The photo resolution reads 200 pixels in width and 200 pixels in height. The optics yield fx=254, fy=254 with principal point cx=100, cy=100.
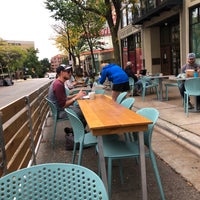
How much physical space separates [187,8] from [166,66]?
607 centimetres

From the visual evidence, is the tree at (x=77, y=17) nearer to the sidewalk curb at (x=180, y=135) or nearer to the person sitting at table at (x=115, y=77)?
the person sitting at table at (x=115, y=77)

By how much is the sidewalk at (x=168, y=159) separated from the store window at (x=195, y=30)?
293 inches

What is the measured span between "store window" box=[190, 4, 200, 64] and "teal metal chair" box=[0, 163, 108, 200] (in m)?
12.5

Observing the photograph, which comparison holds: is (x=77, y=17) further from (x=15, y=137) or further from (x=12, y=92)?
(x=15, y=137)

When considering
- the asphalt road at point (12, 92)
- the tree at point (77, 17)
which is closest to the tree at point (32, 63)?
the asphalt road at point (12, 92)

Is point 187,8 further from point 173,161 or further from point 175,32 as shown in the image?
point 173,161

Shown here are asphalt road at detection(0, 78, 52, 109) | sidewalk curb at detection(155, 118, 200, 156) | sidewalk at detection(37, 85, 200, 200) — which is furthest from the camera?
asphalt road at detection(0, 78, 52, 109)

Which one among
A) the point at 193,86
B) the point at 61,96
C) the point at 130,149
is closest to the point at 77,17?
the point at 193,86

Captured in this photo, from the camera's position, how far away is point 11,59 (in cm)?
5453

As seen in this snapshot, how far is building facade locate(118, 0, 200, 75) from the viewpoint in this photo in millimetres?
13273

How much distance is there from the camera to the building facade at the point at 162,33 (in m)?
13.3

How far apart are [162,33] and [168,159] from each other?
54.8 feet

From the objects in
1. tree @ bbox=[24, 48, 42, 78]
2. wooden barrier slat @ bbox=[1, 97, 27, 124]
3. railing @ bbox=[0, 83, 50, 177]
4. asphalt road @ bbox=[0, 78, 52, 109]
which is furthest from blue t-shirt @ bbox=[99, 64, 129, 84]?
tree @ bbox=[24, 48, 42, 78]

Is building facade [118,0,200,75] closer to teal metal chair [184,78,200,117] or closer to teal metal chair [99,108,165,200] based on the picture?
teal metal chair [184,78,200,117]
